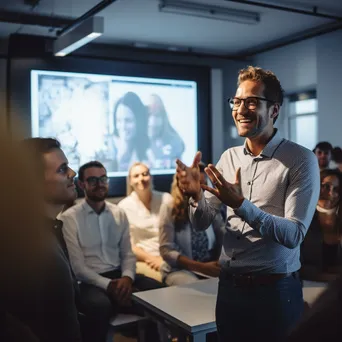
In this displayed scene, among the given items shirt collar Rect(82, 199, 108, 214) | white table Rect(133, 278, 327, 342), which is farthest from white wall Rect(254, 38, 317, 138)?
white table Rect(133, 278, 327, 342)

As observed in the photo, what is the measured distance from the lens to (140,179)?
3859 millimetres

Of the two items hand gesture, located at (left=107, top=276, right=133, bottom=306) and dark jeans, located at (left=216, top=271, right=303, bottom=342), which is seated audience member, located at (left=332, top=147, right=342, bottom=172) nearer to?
hand gesture, located at (left=107, top=276, right=133, bottom=306)

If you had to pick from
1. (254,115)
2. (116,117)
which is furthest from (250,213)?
(116,117)

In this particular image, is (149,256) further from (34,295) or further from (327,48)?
(327,48)

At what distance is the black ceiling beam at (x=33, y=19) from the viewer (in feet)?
14.9

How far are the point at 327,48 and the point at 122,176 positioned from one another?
2952mm

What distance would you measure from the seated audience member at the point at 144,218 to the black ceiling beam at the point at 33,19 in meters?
1.93

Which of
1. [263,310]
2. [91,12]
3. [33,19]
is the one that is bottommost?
[263,310]

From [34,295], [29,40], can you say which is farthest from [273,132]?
[29,40]

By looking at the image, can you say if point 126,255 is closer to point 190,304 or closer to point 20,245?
point 190,304

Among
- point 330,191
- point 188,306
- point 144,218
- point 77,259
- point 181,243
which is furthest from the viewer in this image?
point 144,218

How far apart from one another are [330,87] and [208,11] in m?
1.76

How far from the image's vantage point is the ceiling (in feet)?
14.4

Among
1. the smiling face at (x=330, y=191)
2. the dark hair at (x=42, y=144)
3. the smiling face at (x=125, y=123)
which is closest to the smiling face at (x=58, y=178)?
the dark hair at (x=42, y=144)
